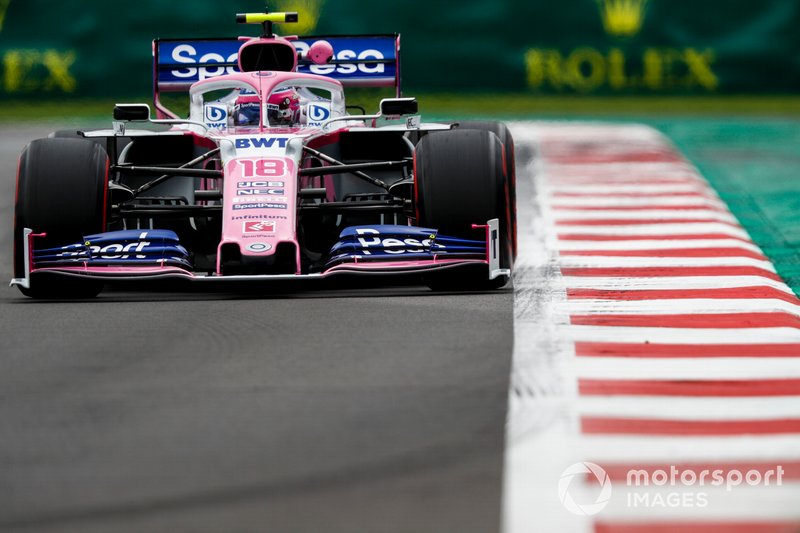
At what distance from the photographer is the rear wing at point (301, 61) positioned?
12508 mm

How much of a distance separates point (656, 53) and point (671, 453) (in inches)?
776

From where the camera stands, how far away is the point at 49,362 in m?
7.08

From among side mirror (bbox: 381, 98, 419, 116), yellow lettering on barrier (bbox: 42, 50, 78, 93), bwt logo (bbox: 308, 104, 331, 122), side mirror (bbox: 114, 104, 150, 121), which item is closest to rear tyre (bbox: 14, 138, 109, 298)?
side mirror (bbox: 114, 104, 150, 121)

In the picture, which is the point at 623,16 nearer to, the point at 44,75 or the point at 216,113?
the point at 44,75

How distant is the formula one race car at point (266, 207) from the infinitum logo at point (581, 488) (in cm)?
396

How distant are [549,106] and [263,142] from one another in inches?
613

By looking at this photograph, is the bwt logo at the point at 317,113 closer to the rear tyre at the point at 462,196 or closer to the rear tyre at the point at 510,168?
the rear tyre at the point at 510,168

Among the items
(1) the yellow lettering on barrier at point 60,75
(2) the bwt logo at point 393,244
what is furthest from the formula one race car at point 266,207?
(1) the yellow lettering on barrier at point 60,75

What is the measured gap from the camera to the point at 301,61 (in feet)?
41.1

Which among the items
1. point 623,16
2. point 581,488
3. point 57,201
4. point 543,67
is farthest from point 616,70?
point 581,488

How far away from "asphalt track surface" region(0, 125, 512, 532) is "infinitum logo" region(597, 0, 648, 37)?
16135 mm

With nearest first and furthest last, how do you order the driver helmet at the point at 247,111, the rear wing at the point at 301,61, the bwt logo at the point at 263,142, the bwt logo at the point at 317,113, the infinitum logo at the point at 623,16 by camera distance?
the bwt logo at the point at 263,142 < the driver helmet at the point at 247,111 < the bwt logo at the point at 317,113 < the rear wing at the point at 301,61 < the infinitum logo at the point at 623,16

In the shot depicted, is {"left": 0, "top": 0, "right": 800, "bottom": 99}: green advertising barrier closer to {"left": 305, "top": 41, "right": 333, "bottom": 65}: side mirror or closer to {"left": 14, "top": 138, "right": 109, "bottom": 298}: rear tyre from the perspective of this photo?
{"left": 305, "top": 41, "right": 333, "bottom": 65}: side mirror

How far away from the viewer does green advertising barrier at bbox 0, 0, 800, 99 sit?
80.0 ft
